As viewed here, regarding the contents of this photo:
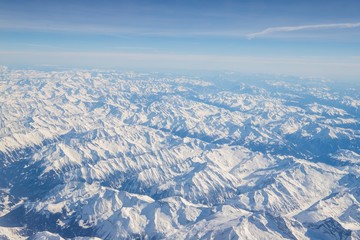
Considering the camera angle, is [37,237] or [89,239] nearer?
[89,239]

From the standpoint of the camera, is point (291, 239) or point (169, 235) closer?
point (291, 239)

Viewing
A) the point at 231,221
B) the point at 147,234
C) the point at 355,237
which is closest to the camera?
the point at 355,237

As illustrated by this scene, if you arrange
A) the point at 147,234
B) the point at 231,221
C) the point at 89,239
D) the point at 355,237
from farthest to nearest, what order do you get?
the point at 147,234 → the point at 231,221 → the point at 355,237 → the point at 89,239

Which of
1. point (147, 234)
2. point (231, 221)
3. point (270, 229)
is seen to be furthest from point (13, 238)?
point (270, 229)

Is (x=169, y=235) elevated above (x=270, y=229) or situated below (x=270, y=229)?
below

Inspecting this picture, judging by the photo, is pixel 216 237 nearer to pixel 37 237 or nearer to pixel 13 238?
pixel 37 237

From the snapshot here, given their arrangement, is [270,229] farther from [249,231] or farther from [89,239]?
[89,239]

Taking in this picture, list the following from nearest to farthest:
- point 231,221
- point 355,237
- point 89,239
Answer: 1. point 89,239
2. point 355,237
3. point 231,221

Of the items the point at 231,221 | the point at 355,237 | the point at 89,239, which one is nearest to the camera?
the point at 89,239

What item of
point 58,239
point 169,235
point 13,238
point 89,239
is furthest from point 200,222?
point 13,238
